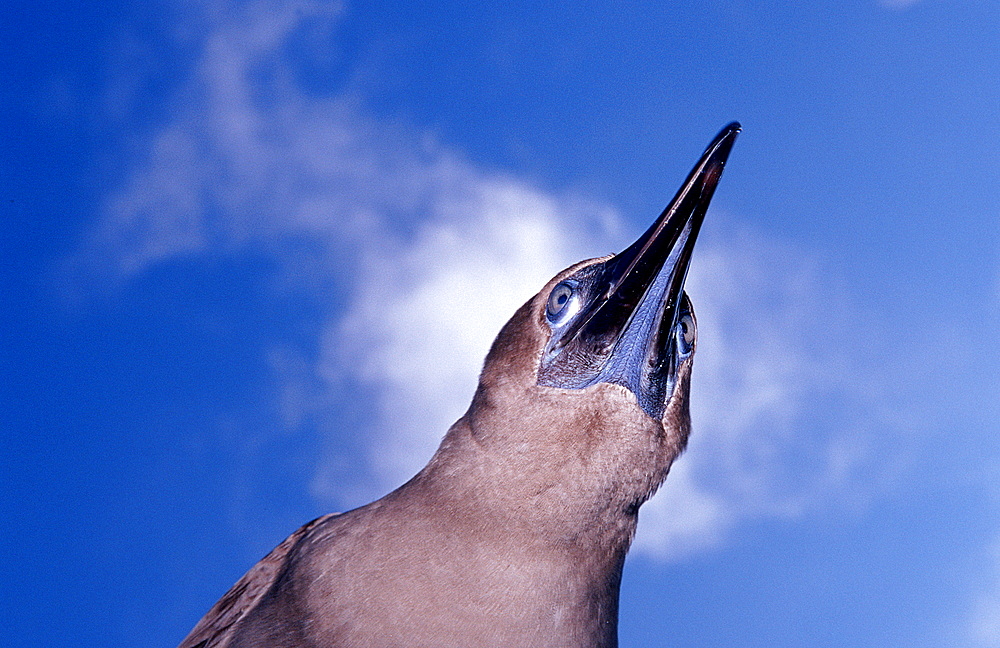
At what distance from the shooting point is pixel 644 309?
9.98ft

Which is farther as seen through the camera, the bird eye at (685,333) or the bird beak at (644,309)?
the bird eye at (685,333)

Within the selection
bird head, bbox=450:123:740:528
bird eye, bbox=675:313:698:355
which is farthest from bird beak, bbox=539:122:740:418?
bird eye, bbox=675:313:698:355

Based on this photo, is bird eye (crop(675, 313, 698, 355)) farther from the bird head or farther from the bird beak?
the bird beak

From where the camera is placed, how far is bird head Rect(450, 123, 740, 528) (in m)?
2.87

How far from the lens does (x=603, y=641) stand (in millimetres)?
2998

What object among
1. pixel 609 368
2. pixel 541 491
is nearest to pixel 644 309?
pixel 609 368

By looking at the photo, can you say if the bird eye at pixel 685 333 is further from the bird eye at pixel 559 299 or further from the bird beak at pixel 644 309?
the bird eye at pixel 559 299

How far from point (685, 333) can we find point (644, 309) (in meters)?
0.28

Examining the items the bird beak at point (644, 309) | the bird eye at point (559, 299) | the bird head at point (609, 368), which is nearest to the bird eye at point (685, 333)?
the bird head at point (609, 368)

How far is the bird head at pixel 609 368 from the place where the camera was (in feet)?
9.40

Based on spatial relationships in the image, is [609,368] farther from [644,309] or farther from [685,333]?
[685,333]

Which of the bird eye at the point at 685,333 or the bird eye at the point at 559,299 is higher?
the bird eye at the point at 559,299

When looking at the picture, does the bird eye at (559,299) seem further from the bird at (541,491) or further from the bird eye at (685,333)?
the bird eye at (685,333)

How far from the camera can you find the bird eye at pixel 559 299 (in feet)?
10.4
